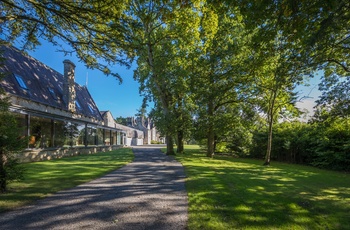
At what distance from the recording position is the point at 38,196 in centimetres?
585

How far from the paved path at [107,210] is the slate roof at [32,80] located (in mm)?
10352

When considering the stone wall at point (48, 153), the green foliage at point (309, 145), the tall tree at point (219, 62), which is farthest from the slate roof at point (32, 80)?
the green foliage at point (309, 145)

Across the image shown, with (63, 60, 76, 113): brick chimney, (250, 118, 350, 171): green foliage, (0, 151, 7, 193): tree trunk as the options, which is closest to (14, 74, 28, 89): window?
(63, 60, 76, 113): brick chimney

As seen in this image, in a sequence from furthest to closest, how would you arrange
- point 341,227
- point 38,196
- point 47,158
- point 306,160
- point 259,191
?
point 306,160 → point 47,158 → point 259,191 → point 38,196 → point 341,227

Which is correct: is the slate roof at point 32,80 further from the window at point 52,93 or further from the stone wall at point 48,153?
the stone wall at point 48,153

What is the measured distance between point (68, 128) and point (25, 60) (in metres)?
6.06

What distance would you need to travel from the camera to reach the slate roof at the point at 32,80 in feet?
47.7

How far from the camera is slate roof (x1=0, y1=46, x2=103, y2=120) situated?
47.7ft

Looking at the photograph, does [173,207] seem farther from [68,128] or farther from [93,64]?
[68,128]

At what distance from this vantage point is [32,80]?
56.4 feet

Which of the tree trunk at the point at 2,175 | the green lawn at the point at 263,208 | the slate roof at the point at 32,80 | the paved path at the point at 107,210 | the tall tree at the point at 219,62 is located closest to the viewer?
the paved path at the point at 107,210

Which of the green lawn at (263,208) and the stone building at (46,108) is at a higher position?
the stone building at (46,108)

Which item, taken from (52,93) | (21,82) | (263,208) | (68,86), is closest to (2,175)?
(263,208)

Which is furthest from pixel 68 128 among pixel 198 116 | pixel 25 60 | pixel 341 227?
pixel 341 227
